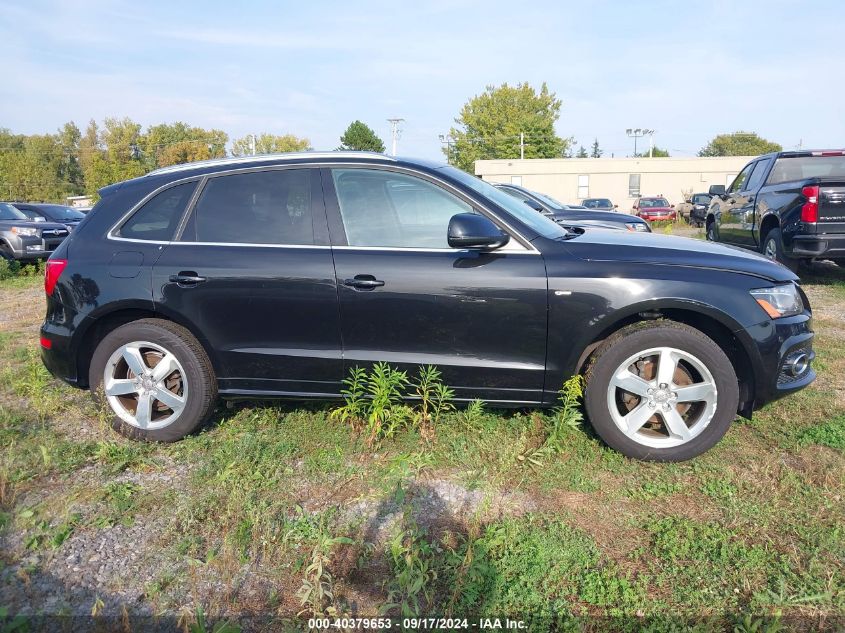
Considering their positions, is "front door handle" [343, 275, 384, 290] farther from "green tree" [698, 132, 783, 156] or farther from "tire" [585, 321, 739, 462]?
"green tree" [698, 132, 783, 156]

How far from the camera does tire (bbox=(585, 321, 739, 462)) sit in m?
3.10

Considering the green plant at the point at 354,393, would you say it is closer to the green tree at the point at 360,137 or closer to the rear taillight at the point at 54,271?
the rear taillight at the point at 54,271

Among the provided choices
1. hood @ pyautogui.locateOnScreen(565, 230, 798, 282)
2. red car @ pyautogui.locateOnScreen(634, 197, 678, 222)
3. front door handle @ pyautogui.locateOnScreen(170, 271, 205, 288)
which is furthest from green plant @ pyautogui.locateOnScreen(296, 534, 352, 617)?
red car @ pyautogui.locateOnScreen(634, 197, 678, 222)

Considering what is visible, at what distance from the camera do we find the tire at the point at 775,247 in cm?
741

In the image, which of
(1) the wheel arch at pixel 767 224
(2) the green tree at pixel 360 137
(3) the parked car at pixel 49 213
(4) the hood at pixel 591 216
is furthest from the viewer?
(2) the green tree at pixel 360 137

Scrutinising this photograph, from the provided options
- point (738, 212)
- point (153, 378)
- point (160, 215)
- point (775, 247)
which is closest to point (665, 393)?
point (153, 378)

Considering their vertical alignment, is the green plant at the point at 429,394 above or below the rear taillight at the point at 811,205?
below

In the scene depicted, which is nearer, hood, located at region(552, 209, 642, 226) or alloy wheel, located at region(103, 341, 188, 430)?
alloy wheel, located at region(103, 341, 188, 430)

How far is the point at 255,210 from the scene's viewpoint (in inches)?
139

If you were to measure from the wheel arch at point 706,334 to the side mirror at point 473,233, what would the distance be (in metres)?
0.78

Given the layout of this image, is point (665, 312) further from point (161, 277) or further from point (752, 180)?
point (752, 180)

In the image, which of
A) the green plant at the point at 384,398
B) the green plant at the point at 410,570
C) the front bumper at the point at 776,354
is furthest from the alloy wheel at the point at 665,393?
the green plant at the point at 410,570

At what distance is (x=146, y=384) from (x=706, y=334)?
3362mm

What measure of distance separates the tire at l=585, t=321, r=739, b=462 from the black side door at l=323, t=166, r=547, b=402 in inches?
14.6
